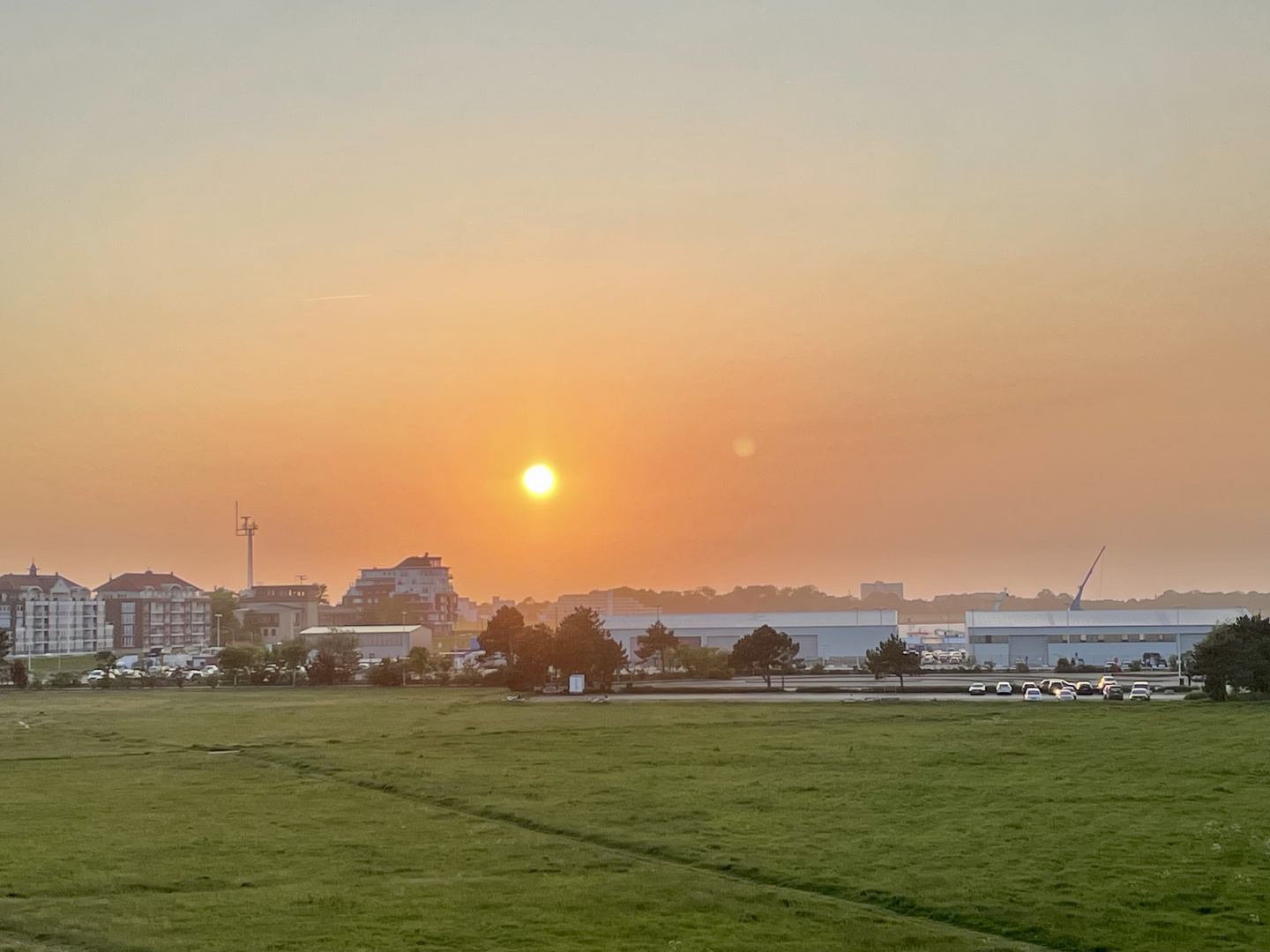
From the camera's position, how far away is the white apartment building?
16125cm

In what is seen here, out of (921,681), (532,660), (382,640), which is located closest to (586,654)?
(532,660)

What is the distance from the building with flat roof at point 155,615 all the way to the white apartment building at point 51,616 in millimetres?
2842

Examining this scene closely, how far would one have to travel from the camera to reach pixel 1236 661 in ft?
226

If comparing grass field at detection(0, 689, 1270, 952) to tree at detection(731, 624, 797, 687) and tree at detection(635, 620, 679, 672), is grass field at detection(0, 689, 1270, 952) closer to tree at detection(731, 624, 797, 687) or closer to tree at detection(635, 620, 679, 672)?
tree at detection(731, 624, 797, 687)

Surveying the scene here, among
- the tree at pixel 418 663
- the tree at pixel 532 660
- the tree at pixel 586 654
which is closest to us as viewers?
the tree at pixel 532 660

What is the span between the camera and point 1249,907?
78.5 ft

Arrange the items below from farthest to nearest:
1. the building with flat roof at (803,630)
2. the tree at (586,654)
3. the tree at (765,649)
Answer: the building with flat roof at (803,630), the tree at (765,649), the tree at (586,654)

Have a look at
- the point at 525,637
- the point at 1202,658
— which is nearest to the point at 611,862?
the point at 1202,658

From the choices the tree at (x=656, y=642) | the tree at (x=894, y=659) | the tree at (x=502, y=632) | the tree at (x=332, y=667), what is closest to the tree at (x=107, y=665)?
the tree at (x=332, y=667)

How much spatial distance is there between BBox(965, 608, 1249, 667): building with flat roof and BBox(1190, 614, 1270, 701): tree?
50.2 meters

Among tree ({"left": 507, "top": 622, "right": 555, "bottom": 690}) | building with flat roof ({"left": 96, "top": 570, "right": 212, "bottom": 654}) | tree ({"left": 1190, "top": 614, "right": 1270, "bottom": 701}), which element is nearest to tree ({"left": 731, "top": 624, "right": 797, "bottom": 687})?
tree ({"left": 507, "top": 622, "right": 555, "bottom": 690})

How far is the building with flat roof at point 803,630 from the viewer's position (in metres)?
137

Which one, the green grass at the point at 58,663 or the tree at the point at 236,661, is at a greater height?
the tree at the point at 236,661

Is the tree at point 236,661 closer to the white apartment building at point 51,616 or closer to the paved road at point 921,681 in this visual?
the paved road at point 921,681
